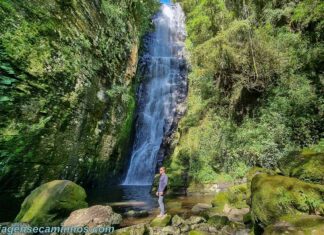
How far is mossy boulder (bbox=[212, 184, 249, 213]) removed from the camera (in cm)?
1016

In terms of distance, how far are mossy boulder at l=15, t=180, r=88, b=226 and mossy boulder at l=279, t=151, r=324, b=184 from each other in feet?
21.5

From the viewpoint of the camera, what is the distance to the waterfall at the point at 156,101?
21.0 m

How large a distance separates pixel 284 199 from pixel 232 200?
4.82 meters

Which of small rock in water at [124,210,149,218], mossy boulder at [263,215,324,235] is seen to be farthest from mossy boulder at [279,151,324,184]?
small rock in water at [124,210,149,218]

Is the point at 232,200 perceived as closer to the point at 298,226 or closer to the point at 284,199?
the point at 284,199

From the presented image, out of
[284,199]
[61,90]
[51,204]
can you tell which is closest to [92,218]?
[51,204]

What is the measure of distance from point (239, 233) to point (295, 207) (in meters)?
2.10

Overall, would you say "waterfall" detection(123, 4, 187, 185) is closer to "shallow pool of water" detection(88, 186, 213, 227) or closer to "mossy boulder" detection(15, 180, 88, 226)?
"shallow pool of water" detection(88, 186, 213, 227)

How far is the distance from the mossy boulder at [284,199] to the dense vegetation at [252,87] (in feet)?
20.6

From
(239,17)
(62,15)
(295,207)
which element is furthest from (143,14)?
(295,207)

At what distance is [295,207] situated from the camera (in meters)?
5.93

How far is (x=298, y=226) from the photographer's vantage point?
16.5 ft

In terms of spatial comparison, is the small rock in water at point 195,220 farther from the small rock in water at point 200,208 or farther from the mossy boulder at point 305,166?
the mossy boulder at point 305,166

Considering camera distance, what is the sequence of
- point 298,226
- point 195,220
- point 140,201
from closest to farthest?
1. point 298,226
2. point 195,220
3. point 140,201
